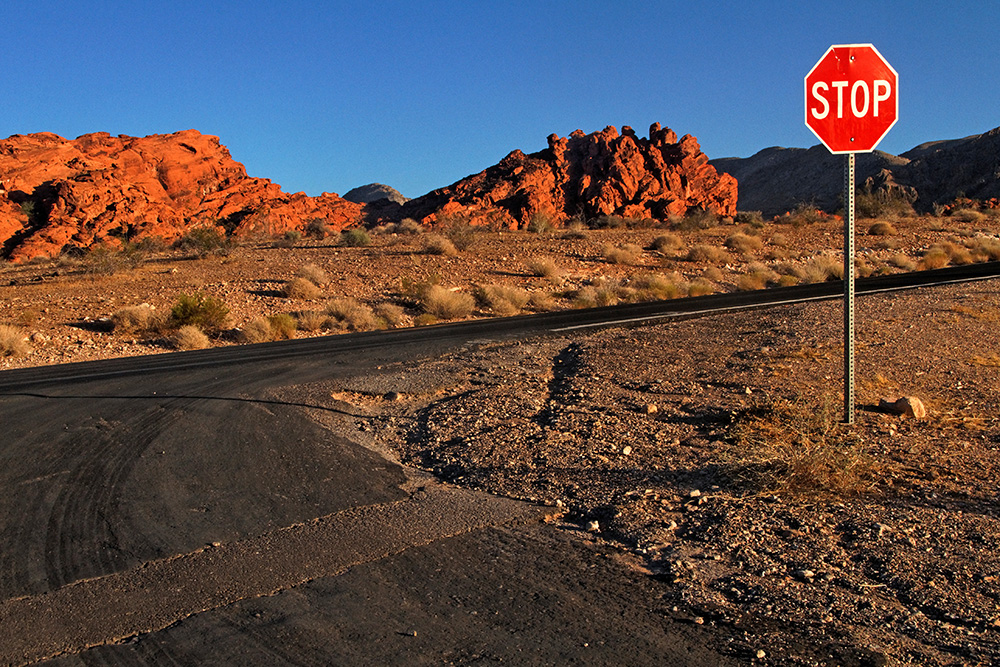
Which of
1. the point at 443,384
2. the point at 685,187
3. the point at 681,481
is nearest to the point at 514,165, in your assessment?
the point at 685,187

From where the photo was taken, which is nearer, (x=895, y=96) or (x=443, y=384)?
(x=895, y=96)

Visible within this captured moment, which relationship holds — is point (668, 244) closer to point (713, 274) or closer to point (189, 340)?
point (713, 274)

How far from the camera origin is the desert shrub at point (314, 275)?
1004 inches

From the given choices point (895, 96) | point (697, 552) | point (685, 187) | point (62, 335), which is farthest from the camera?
point (685, 187)

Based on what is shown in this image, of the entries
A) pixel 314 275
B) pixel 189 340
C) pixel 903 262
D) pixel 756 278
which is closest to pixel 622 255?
pixel 756 278

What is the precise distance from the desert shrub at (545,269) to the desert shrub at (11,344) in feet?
55.9

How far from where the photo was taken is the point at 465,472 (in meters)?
6.14

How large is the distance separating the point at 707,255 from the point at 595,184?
31.9 meters

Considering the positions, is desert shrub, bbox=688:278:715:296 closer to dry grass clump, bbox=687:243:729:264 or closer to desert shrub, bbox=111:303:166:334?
dry grass clump, bbox=687:243:729:264

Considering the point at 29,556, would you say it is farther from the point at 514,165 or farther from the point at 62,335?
the point at 514,165

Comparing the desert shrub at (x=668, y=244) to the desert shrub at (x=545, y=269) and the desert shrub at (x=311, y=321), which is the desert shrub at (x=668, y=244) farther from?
the desert shrub at (x=311, y=321)

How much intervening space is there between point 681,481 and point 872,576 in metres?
1.74

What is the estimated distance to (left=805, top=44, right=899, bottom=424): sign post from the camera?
20.1ft

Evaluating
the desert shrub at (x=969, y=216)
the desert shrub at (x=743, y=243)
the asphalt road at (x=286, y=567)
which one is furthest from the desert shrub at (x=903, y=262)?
the asphalt road at (x=286, y=567)
